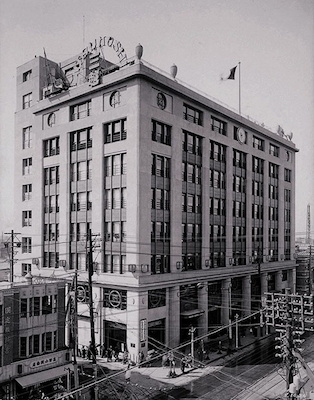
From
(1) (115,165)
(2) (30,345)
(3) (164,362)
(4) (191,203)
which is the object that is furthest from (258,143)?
(2) (30,345)

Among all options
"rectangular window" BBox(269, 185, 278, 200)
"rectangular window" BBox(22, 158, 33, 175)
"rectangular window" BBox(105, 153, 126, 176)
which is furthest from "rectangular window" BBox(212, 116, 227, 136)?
"rectangular window" BBox(22, 158, 33, 175)

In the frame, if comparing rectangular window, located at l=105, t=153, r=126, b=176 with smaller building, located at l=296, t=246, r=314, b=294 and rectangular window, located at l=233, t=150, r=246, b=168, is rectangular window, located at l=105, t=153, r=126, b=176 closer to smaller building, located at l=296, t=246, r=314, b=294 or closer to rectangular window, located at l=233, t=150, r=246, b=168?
rectangular window, located at l=233, t=150, r=246, b=168

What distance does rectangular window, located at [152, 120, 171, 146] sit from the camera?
4359cm

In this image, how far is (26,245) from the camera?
53.7 m

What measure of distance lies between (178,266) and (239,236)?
1532cm

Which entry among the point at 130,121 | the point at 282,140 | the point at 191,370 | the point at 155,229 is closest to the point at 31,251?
the point at 155,229

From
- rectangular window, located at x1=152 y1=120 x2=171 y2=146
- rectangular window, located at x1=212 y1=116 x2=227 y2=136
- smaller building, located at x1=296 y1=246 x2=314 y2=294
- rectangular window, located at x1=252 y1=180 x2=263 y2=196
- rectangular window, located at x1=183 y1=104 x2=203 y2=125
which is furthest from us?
smaller building, located at x1=296 y1=246 x2=314 y2=294

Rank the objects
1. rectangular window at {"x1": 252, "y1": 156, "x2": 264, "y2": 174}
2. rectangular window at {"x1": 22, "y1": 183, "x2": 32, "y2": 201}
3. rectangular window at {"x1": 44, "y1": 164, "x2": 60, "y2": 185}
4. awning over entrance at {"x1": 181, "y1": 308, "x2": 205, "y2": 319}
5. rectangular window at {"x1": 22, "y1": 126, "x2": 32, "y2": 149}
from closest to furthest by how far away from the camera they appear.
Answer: awning over entrance at {"x1": 181, "y1": 308, "x2": 205, "y2": 319}, rectangular window at {"x1": 44, "y1": 164, "x2": 60, "y2": 185}, rectangular window at {"x1": 22, "y1": 183, "x2": 32, "y2": 201}, rectangular window at {"x1": 22, "y1": 126, "x2": 32, "y2": 149}, rectangular window at {"x1": 252, "y1": 156, "x2": 264, "y2": 174}

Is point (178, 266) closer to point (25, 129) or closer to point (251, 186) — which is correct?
point (251, 186)

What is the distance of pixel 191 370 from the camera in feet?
122

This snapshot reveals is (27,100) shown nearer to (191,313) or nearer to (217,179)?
(217,179)

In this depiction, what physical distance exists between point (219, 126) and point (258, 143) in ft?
38.3

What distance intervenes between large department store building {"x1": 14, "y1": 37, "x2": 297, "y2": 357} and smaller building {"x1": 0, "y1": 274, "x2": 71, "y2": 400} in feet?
22.5

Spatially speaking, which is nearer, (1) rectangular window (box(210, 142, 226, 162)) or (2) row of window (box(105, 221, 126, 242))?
(2) row of window (box(105, 221, 126, 242))
